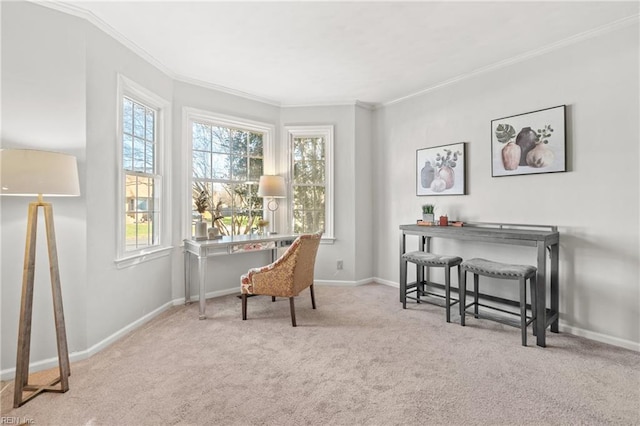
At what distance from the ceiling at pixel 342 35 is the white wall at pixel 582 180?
225mm

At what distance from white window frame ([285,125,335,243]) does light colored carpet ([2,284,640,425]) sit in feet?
5.64

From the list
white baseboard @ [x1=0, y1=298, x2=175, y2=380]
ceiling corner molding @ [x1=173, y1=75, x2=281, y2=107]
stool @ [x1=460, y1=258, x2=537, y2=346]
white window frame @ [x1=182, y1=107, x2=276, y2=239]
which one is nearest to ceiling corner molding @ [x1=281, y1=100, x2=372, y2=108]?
ceiling corner molding @ [x1=173, y1=75, x2=281, y2=107]

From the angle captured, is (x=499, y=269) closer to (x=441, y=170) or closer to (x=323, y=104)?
(x=441, y=170)

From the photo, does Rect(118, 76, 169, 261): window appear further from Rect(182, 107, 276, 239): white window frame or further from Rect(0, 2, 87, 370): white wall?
Rect(0, 2, 87, 370): white wall

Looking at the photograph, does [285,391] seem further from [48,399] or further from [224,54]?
[224,54]

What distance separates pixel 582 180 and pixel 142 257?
4179 mm

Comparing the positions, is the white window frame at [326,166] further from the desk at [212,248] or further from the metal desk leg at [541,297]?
the metal desk leg at [541,297]

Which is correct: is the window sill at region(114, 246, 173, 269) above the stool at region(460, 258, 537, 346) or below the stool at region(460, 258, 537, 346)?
above

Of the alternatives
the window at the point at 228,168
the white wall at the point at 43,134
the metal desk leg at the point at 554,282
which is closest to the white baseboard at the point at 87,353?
the white wall at the point at 43,134

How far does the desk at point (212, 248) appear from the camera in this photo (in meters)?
3.24

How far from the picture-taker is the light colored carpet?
1.74 m

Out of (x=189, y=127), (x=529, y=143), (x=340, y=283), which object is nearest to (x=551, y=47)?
(x=529, y=143)

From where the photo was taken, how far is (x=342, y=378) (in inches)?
82.7

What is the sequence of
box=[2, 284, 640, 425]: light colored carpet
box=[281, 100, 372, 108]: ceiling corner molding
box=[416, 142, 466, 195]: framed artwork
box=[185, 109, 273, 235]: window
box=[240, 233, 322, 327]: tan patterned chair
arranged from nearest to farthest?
1. box=[2, 284, 640, 425]: light colored carpet
2. box=[240, 233, 322, 327]: tan patterned chair
3. box=[416, 142, 466, 195]: framed artwork
4. box=[185, 109, 273, 235]: window
5. box=[281, 100, 372, 108]: ceiling corner molding
